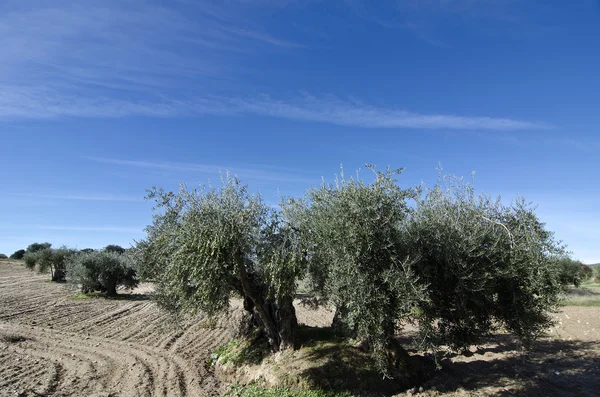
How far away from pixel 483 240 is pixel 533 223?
2.08 metres

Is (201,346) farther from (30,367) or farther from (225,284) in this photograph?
(225,284)

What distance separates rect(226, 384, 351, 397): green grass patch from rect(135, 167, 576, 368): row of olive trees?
1.92 m

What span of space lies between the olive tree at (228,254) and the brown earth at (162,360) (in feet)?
11.2

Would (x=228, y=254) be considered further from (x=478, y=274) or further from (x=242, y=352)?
(x=478, y=274)

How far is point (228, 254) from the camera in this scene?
40.0ft

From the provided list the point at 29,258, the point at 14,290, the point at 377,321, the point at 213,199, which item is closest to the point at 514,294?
the point at 377,321

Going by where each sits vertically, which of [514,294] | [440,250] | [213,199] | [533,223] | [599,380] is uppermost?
[213,199]

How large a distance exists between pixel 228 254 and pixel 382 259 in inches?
194

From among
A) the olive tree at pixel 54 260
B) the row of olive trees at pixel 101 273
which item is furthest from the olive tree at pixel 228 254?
the olive tree at pixel 54 260

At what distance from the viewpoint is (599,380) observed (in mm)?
14273

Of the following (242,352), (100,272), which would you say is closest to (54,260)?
(100,272)

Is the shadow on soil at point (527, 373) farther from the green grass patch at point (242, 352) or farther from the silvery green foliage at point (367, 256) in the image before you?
the green grass patch at point (242, 352)

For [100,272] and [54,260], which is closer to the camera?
[100,272]

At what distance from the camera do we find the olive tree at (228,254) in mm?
11938
